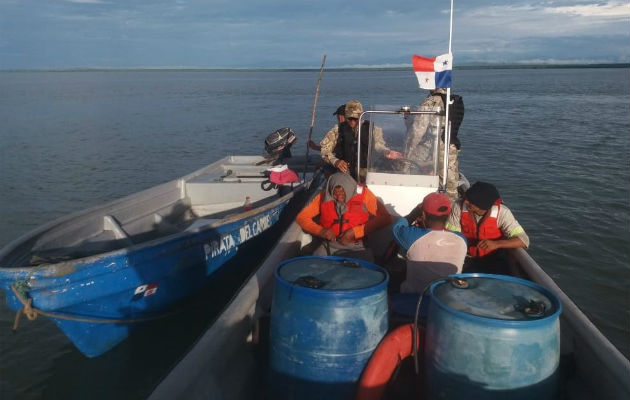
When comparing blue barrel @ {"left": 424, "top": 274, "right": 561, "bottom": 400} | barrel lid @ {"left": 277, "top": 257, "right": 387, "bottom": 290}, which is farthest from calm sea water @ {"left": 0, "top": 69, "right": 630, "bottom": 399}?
blue barrel @ {"left": 424, "top": 274, "right": 561, "bottom": 400}

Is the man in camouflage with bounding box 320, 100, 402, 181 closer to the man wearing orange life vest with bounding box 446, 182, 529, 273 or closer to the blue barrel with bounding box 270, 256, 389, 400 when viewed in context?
the man wearing orange life vest with bounding box 446, 182, 529, 273

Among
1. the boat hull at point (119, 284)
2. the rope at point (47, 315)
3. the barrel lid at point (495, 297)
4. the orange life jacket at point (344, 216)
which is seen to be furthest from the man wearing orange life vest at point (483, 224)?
the rope at point (47, 315)

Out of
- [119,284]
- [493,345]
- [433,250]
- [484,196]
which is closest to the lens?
[493,345]

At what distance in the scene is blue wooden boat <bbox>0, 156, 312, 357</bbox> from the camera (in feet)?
15.8

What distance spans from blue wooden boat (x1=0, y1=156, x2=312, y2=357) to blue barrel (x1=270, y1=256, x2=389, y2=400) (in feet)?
9.80

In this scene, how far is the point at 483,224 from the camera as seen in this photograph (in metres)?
4.50

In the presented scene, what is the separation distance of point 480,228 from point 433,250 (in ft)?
4.08

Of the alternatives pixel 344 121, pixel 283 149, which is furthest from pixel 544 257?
pixel 283 149

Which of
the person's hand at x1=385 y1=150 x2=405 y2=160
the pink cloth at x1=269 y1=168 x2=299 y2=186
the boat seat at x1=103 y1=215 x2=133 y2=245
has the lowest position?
the boat seat at x1=103 y1=215 x2=133 y2=245

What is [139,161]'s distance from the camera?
18203mm

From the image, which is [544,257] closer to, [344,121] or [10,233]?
[344,121]

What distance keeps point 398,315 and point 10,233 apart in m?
9.89

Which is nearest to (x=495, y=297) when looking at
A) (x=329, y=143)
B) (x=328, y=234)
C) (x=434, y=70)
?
(x=328, y=234)

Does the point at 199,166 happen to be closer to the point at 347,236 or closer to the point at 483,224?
the point at 347,236
